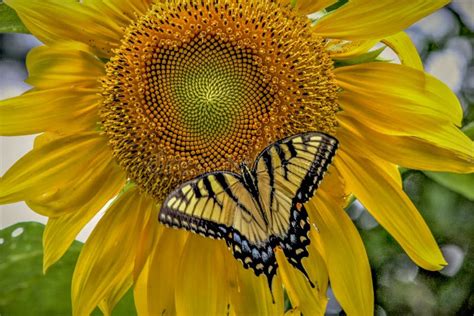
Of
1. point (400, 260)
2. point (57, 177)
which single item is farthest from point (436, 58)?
point (57, 177)

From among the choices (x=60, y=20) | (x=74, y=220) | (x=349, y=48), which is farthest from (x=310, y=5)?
(x=74, y=220)

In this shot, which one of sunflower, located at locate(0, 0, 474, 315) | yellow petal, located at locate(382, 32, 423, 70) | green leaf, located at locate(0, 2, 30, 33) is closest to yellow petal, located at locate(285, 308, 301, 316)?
sunflower, located at locate(0, 0, 474, 315)

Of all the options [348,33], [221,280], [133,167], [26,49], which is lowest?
[221,280]

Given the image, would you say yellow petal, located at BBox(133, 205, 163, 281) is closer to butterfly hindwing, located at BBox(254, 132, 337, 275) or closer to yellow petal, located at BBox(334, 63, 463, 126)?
butterfly hindwing, located at BBox(254, 132, 337, 275)

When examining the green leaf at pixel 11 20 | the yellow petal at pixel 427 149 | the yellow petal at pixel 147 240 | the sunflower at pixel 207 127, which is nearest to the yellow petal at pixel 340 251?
the sunflower at pixel 207 127

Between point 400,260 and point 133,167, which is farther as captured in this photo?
point 400,260

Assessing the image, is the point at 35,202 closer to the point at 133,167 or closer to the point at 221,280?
the point at 133,167

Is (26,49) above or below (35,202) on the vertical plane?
above
